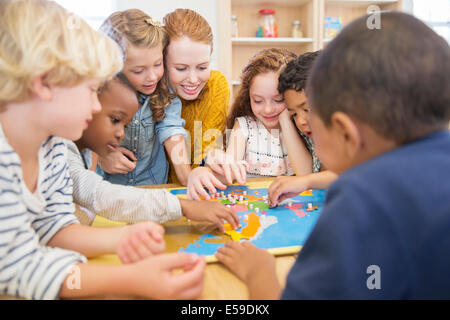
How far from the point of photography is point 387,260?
14.1 inches

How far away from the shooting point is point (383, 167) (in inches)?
14.6

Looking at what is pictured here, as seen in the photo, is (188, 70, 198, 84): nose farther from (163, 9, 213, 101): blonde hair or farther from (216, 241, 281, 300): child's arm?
(216, 241, 281, 300): child's arm

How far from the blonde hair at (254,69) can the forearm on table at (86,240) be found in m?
0.92

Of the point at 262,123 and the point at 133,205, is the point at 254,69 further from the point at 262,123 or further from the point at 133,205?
the point at 133,205

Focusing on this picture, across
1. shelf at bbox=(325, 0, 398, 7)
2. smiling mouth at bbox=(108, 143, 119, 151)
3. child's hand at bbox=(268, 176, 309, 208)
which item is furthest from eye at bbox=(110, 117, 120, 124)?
shelf at bbox=(325, 0, 398, 7)

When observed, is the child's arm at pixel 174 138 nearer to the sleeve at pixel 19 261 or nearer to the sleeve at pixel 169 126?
the sleeve at pixel 169 126

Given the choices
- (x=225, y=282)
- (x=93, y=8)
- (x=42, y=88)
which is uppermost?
(x=93, y=8)

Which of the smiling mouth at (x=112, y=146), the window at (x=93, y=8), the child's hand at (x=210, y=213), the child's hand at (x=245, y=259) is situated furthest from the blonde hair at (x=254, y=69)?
the window at (x=93, y=8)

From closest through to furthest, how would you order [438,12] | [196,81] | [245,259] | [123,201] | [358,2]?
[245,259] → [123,201] → [196,81] → [358,2] → [438,12]

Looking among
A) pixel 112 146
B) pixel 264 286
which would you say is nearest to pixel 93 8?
pixel 112 146

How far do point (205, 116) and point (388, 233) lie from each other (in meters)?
1.16

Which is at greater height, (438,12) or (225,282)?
(438,12)

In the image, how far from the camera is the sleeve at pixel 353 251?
0.35 metres

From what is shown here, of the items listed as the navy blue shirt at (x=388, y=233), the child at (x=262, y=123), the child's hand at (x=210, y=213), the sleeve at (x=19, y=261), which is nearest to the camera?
the navy blue shirt at (x=388, y=233)
